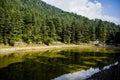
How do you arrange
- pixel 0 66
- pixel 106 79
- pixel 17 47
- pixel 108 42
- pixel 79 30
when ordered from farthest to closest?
pixel 108 42 → pixel 79 30 → pixel 17 47 → pixel 0 66 → pixel 106 79

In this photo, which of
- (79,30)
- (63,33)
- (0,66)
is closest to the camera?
(0,66)

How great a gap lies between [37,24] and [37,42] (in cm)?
1028

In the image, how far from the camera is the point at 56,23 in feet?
373

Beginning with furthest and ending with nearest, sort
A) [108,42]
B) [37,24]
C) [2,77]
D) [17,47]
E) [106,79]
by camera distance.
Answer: [108,42] < [37,24] < [17,47] < [2,77] < [106,79]

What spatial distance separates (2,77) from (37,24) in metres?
66.6

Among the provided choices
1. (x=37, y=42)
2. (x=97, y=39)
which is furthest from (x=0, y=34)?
(x=97, y=39)

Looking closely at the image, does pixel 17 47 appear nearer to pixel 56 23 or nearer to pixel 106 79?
pixel 56 23

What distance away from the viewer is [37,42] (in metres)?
92.2

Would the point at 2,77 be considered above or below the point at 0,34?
below

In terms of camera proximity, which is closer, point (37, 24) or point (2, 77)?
point (2, 77)

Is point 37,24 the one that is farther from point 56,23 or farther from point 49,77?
point 49,77

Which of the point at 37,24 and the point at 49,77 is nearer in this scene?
the point at 49,77

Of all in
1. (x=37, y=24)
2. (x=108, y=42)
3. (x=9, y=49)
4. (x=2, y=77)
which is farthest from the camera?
(x=108, y=42)

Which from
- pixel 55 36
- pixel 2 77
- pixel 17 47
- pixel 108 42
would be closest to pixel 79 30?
pixel 55 36
